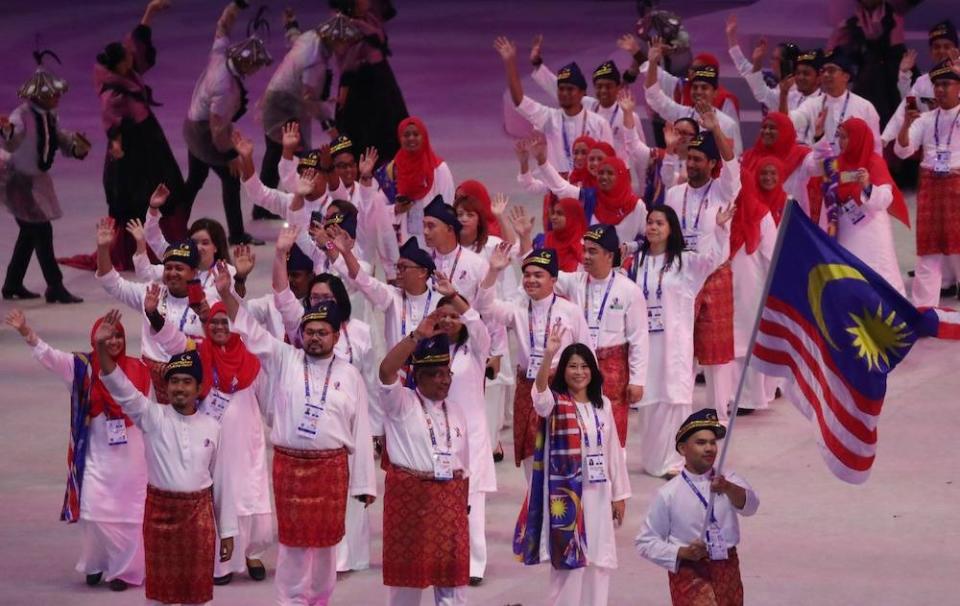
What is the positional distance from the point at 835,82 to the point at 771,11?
605cm

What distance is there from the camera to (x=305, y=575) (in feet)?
34.4

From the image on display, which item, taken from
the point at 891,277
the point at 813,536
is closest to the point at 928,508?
the point at 813,536

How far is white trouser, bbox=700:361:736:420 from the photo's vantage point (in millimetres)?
13547

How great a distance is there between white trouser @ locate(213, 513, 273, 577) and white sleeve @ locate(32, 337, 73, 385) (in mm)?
1143

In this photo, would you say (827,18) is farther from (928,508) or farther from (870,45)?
(928,508)

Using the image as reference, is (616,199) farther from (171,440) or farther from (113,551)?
(171,440)

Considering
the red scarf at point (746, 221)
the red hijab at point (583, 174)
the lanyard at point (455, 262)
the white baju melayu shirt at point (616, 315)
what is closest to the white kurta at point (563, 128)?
the red hijab at point (583, 174)

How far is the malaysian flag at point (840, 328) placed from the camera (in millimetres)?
9086

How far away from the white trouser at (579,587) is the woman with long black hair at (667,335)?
2.42 metres

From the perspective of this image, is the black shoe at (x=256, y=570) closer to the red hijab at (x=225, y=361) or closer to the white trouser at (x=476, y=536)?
the red hijab at (x=225, y=361)

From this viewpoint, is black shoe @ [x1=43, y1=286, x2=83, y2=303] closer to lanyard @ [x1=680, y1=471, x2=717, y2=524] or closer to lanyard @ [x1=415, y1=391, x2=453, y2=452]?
lanyard @ [x1=415, y1=391, x2=453, y2=452]

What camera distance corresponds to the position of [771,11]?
21656 millimetres

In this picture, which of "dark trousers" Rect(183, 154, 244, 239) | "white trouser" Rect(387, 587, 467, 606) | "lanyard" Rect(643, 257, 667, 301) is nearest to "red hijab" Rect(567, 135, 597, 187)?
"lanyard" Rect(643, 257, 667, 301)

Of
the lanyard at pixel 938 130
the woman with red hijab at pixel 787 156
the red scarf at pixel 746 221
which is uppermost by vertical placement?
the lanyard at pixel 938 130
